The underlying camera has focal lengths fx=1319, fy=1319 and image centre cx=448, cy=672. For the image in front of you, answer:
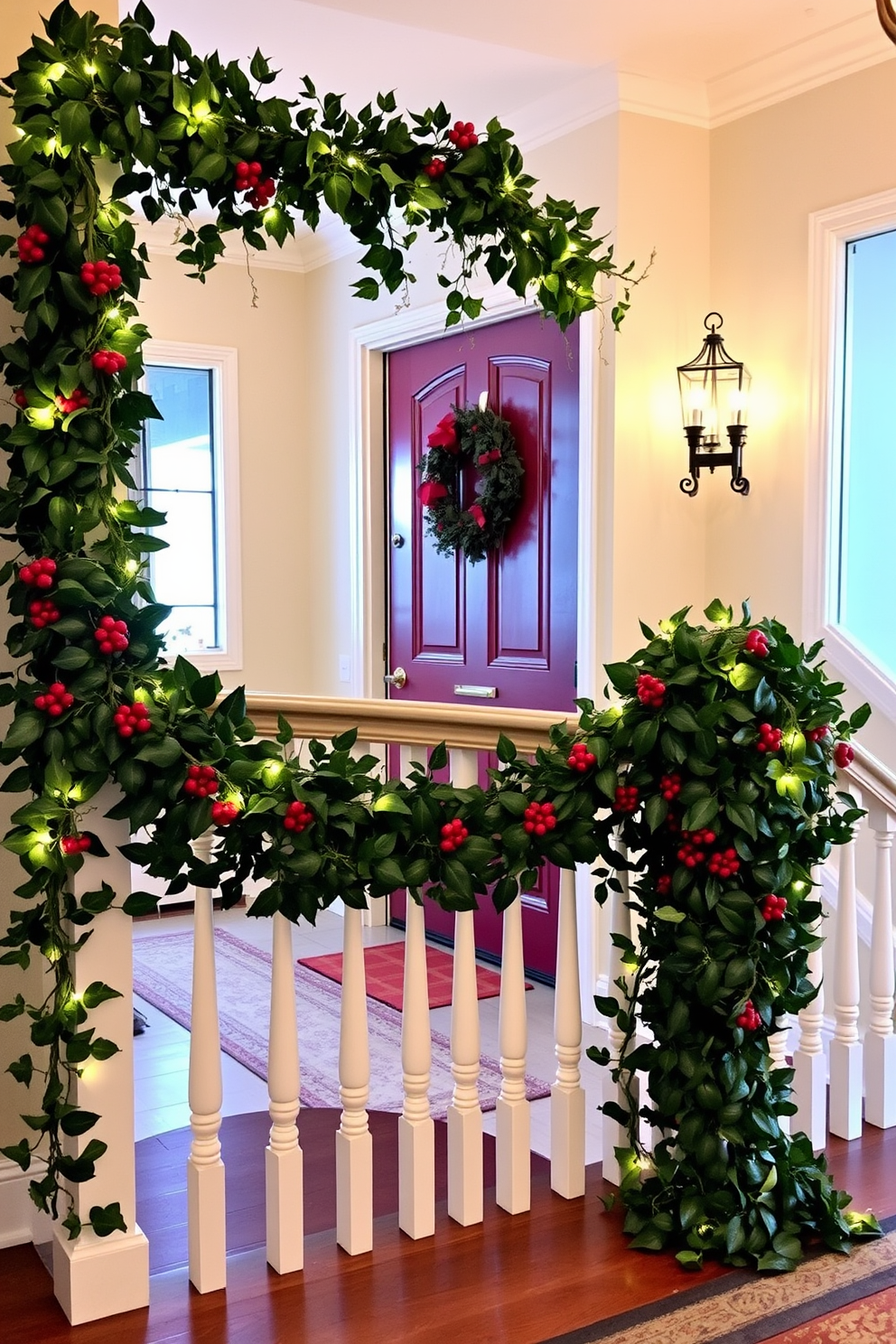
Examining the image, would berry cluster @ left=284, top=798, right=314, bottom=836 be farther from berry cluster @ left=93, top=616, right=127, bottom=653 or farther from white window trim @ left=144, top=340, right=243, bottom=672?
white window trim @ left=144, top=340, right=243, bottom=672

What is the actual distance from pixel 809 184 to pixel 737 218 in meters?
0.29

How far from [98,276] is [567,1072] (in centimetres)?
152

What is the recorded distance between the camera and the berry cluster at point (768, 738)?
2.12 metres

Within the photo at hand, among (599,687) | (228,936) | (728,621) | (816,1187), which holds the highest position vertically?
(728,621)

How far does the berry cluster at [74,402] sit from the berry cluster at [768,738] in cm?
116

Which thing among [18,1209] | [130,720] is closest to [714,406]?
[130,720]

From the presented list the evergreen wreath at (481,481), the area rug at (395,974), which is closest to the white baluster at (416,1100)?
the area rug at (395,974)

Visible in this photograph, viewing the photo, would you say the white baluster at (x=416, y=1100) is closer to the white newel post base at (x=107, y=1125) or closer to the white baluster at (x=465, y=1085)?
the white baluster at (x=465, y=1085)

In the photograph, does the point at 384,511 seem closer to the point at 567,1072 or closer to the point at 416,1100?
the point at 567,1072

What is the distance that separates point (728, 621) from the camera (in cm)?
227

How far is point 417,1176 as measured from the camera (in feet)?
7.18

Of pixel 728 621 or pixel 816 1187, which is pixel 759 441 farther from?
pixel 816 1187

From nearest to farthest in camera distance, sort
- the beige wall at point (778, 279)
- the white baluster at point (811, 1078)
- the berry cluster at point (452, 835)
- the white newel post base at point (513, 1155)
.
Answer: the berry cluster at point (452, 835) < the white newel post base at point (513, 1155) < the white baluster at point (811, 1078) < the beige wall at point (778, 279)

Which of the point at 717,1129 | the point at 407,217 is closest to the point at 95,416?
the point at 407,217
